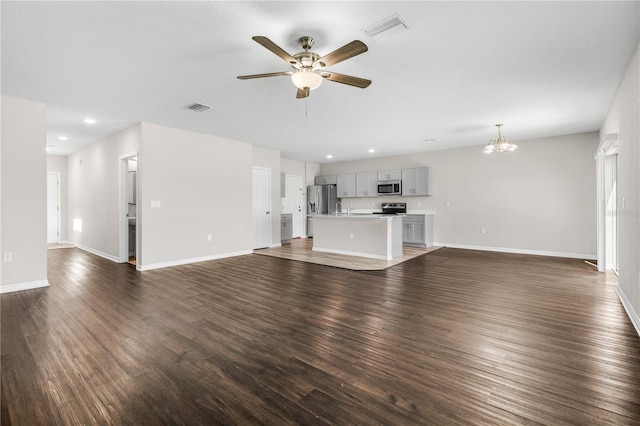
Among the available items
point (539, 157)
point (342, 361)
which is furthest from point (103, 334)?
point (539, 157)

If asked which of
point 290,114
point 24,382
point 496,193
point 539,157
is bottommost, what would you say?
point 24,382

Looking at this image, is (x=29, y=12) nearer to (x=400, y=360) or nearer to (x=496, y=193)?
(x=400, y=360)

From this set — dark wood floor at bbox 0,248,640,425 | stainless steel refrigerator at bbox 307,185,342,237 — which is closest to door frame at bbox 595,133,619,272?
dark wood floor at bbox 0,248,640,425

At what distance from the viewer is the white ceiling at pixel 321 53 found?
7.32ft

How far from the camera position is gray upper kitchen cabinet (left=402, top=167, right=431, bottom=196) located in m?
7.96

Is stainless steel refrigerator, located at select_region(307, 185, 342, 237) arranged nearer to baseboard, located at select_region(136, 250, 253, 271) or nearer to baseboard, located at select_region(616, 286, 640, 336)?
baseboard, located at select_region(136, 250, 253, 271)

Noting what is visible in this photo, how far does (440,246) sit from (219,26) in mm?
7358

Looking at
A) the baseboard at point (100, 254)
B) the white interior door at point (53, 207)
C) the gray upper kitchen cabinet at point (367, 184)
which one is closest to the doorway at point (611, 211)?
the gray upper kitchen cabinet at point (367, 184)

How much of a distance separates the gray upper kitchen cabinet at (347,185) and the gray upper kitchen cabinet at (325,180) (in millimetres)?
221

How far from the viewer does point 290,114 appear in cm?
471

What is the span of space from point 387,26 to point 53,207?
10.1 m

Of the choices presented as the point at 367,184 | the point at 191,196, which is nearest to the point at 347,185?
the point at 367,184

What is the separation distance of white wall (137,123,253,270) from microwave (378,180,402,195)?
395 cm

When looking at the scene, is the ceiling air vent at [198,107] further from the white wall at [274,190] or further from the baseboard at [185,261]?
the white wall at [274,190]
